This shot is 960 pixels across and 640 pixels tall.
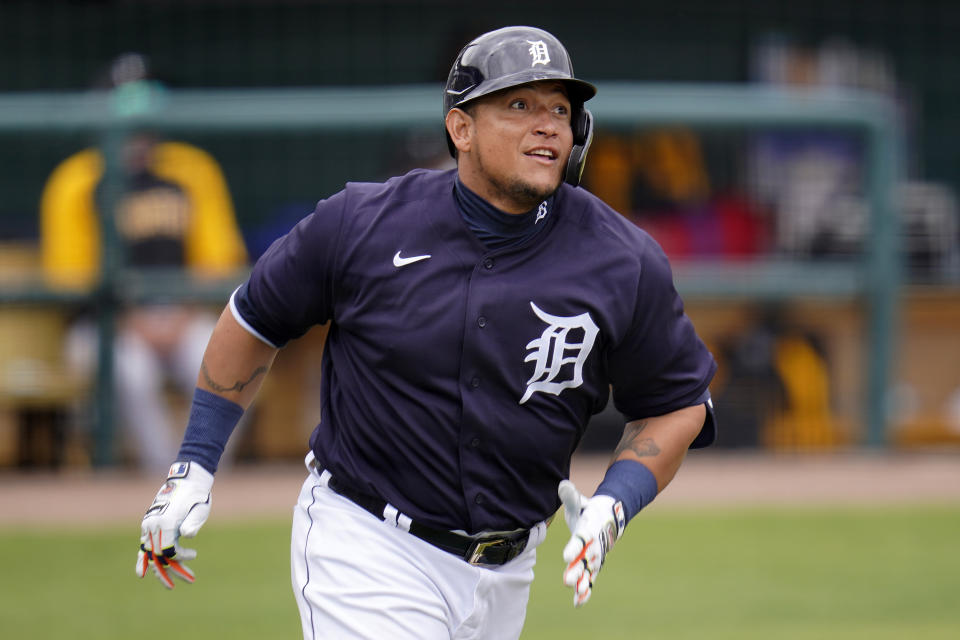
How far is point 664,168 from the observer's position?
1089cm

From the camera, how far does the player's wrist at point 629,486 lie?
3.43 m

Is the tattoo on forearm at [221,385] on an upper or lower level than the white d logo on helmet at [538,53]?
lower

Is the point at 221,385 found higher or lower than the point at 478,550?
higher

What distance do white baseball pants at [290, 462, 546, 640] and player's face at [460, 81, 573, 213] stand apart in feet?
2.75

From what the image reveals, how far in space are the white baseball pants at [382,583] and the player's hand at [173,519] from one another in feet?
0.81

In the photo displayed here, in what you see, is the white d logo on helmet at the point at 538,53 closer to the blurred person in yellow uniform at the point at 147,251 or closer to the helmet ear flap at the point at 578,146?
the helmet ear flap at the point at 578,146

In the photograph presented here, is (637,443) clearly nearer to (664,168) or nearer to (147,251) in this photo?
(147,251)

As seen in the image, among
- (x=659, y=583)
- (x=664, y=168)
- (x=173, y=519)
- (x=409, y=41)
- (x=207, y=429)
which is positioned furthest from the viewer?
(x=409, y=41)

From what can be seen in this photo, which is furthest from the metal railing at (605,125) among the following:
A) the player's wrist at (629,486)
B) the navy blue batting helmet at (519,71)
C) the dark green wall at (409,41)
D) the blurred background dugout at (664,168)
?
the player's wrist at (629,486)

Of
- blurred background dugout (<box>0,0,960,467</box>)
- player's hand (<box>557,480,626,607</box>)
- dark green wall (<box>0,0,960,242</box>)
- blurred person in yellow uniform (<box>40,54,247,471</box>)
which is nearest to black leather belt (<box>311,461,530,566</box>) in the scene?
player's hand (<box>557,480,626,607</box>)

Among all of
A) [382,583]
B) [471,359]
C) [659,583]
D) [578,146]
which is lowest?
[659,583]

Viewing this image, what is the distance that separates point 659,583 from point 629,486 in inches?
128

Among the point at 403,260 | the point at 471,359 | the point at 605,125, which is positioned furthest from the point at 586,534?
the point at 605,125

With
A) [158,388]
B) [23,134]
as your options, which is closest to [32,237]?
[23,134]
